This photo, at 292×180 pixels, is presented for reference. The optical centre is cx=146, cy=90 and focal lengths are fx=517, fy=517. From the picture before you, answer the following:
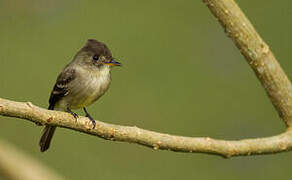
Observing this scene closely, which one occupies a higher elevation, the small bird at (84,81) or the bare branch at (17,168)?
the small bird at (84,81)

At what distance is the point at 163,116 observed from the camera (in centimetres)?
551

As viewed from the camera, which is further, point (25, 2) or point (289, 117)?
point (25, 2)

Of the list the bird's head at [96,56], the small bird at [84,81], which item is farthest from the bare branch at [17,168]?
the bird's head at [96,56]

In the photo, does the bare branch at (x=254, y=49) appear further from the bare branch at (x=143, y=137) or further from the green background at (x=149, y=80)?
the green background at (x=149, y=80)

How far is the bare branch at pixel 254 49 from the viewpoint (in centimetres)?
270

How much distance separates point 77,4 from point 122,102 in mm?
1899

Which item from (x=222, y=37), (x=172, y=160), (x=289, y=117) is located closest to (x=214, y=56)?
(x=222, y=37)

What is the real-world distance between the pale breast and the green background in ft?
5.82

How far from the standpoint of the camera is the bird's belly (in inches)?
123

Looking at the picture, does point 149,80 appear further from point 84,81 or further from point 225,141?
point 225,141

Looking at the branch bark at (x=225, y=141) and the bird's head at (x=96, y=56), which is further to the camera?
the bird's head at (x=96, y=56)

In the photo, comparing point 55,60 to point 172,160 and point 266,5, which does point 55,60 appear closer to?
point 172,160

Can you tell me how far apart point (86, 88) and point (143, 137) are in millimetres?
809

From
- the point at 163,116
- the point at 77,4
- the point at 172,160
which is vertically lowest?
the point at 172,160
